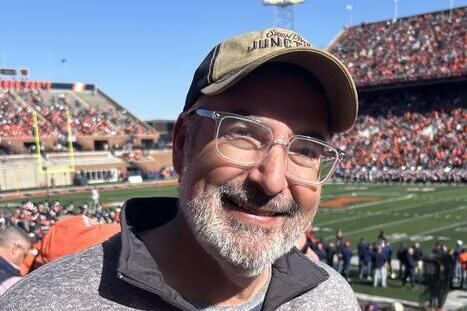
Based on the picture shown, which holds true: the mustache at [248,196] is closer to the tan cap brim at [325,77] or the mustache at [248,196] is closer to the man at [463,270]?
the tan cap brim at [325,77]

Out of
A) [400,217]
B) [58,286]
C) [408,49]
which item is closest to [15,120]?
[408,49]

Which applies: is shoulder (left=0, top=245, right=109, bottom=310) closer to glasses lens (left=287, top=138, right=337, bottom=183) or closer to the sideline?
glasses lens (left=287, top=138, right=337, bottom=183)

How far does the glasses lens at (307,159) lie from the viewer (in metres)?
1.80

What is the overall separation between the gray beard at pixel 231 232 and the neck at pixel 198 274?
0.19ft

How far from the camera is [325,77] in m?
1.82

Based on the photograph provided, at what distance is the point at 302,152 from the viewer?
1.84 metres

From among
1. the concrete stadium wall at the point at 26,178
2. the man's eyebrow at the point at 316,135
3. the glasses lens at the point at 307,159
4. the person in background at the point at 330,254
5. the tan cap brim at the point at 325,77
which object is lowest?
the concrete stadium wall at the point at 26,178

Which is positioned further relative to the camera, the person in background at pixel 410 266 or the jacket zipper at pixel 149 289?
the person in background at pixel 410 266

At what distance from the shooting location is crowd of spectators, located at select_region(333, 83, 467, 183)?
34500 mm

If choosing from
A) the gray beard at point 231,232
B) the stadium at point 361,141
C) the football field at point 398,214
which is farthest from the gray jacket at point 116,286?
the stadium at point 361,141

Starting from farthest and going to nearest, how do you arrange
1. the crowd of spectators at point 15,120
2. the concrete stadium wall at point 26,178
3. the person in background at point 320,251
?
the crowd of spectators at point 15,120, the concrete stadium wall at point 26,178, the person in background at point 320,251

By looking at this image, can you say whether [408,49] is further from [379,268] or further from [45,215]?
[379,268]

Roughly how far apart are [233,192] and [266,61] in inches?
16.3

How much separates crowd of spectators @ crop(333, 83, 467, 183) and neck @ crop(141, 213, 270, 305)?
102 ft
